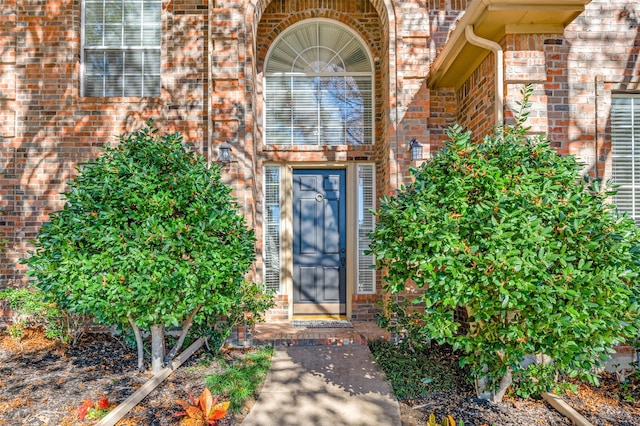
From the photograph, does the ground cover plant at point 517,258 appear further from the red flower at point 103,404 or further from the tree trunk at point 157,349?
the red flower at point 103,404

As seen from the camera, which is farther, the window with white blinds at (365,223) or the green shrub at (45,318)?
the window with white blinds at (365,223)

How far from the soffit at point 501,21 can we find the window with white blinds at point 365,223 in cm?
180

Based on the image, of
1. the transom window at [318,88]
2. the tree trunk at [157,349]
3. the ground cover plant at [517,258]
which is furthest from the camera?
the transom window at [318,88]

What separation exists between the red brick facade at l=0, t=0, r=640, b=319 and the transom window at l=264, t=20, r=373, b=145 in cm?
16

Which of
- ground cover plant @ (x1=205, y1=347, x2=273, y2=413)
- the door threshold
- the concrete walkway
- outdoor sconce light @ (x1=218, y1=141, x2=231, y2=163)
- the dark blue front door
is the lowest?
the concrete walkway

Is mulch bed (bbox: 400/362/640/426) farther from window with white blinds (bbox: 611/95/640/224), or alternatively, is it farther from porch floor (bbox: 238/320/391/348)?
window with white blinds (bbox: 611/95/640/224)

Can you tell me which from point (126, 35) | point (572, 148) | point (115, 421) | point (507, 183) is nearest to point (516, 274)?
point (507, 183)

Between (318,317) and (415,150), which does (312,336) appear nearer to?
(318,317)

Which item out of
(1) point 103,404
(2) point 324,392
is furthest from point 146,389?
(2) point 324,392

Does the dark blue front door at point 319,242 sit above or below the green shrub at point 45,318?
above

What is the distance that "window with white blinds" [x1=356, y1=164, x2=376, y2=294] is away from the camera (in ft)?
18.3

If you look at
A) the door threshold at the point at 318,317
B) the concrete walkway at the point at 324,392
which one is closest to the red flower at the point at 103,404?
the concrete walkway at the point at 324,392

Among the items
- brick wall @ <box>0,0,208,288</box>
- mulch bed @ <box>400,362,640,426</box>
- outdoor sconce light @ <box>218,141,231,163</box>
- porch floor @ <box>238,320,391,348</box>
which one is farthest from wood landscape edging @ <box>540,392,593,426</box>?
brick wall @ <box>0,0,208,288</box>

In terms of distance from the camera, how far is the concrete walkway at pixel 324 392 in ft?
10.3
